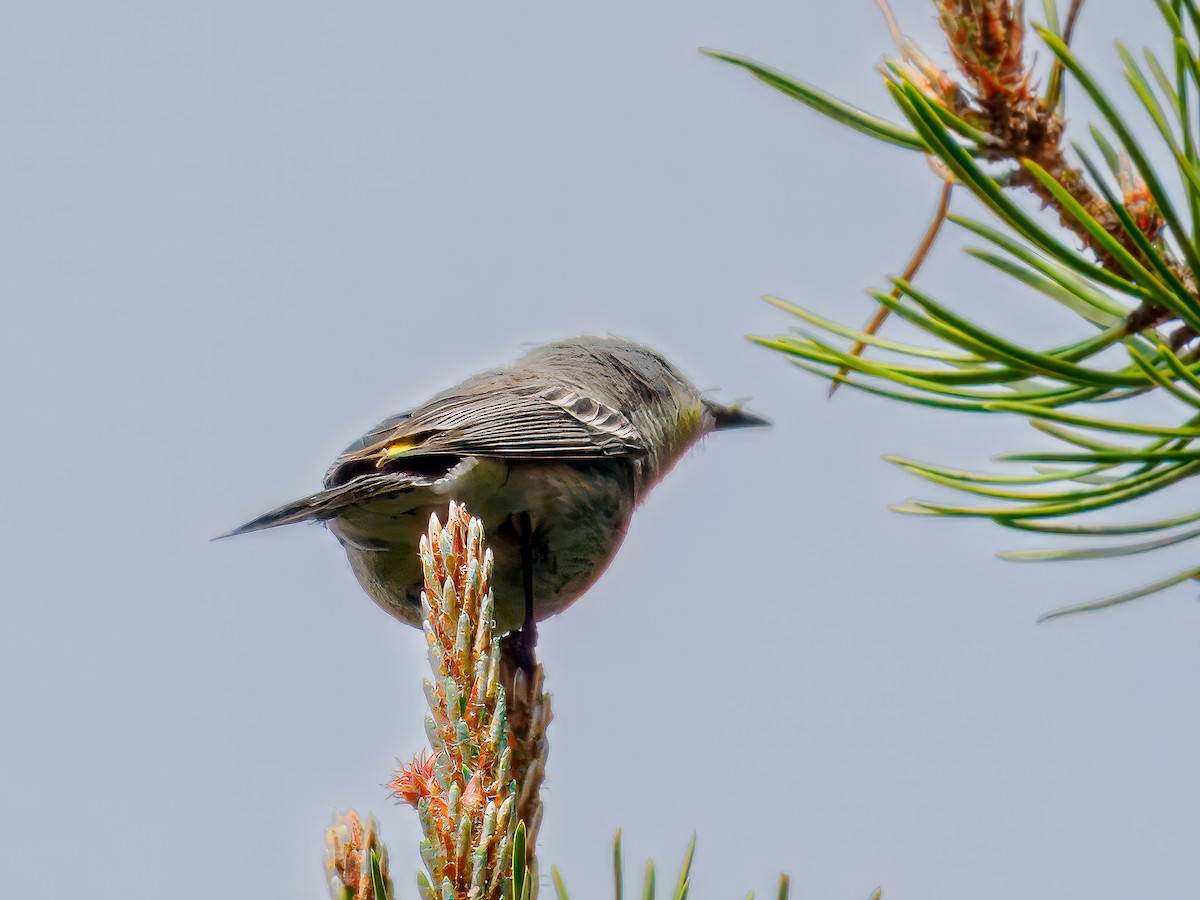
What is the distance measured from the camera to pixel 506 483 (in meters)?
3.23

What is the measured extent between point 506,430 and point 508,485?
15 cm

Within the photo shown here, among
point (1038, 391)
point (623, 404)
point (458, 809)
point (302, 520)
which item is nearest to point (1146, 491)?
point (1038, 391)

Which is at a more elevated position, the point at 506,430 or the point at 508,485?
the point at 506,430

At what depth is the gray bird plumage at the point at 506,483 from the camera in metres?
2.95

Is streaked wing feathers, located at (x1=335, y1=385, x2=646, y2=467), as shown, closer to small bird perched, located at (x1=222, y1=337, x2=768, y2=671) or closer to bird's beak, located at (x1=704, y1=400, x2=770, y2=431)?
small bird perched, located at (x1=222, y1=337, x2=768, y2=671)

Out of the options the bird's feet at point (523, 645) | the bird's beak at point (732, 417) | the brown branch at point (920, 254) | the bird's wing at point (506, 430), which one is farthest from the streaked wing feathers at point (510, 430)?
the brown branch at point (920, 254)

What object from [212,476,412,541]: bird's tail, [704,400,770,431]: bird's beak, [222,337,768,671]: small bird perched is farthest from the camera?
[704,400,770,431]: bird's beak

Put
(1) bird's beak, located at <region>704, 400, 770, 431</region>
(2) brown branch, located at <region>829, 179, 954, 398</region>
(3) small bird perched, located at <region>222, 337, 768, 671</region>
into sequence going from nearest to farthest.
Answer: (2) brown branch, located at <region>829, 179, 954, 398</region>
(3) small bird perched, located at <region>222, 337, 768, 671</region>
(1) bird's beak, located at <region>704, 400, 770, 431</region>

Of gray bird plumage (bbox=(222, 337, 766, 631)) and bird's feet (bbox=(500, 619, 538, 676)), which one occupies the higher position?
gray bird plumage (bbox=(222, 337, 766, 631))

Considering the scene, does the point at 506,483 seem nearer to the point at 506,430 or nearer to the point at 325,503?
the point at 506,430

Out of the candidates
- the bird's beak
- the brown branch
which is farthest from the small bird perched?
the brown branch

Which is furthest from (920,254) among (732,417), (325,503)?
(732,417)

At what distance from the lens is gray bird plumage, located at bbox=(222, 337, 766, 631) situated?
9.67ft

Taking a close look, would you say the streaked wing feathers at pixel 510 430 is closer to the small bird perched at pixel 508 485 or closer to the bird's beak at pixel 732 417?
the small bird perched at pixel 508 485
